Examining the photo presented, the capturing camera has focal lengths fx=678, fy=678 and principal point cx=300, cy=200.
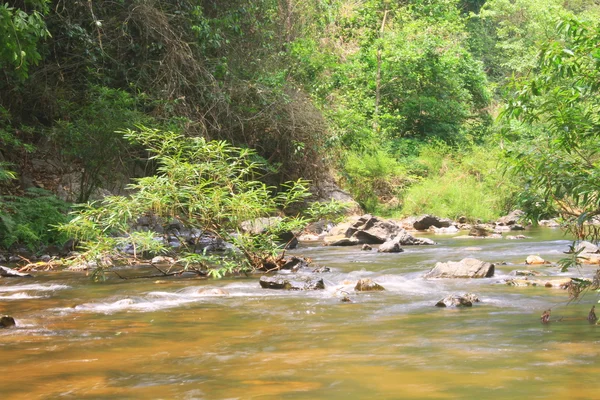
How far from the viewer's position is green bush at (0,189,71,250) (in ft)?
30.2

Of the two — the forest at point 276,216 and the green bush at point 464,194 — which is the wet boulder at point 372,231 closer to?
the forest at point 276,216

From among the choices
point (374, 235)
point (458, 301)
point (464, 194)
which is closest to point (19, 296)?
point (458, 301)

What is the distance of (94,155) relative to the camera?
11141 millimetres

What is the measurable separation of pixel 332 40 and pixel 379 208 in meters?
6.26

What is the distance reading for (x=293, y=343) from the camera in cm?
430

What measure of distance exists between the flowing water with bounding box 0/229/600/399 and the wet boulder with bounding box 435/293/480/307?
0.12m

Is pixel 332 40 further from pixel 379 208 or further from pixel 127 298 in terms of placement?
pixel 127 298

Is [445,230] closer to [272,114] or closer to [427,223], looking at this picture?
[427,223]

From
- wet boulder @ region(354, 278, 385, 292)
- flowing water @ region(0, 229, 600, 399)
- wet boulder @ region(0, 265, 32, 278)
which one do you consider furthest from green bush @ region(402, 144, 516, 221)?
wet boulder @ region(0, 265, 32, 278)

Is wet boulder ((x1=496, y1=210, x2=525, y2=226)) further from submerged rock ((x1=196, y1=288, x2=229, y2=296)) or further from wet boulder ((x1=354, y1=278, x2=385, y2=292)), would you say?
submerged rock ((x1=196, y1=288, x2=229, y2=296))

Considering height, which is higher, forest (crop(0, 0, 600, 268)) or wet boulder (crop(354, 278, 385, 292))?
forest (crop(0, 0, 600, 268))

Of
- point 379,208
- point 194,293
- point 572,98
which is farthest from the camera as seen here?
point 379,208

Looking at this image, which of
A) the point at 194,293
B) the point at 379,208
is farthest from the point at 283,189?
the point at 194,293

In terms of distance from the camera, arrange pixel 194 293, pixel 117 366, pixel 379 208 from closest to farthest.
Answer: pixel 117 366
pixel 194 293
pixel 379 208
